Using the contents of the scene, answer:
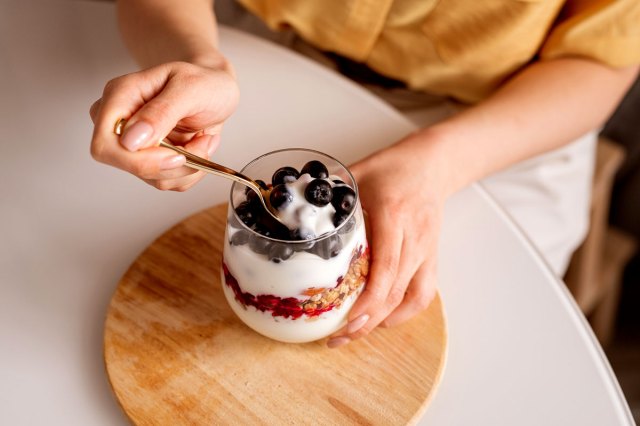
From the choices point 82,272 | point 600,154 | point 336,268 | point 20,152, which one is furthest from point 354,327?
point 600,154

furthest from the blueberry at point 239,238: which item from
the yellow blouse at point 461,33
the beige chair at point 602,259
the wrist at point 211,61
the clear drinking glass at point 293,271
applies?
the beige chair at point 602,259

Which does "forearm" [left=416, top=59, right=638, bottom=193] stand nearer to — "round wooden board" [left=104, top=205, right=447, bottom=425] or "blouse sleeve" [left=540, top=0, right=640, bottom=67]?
"blouse sleeve" [left=540, top=0, right=640, bottom=67]

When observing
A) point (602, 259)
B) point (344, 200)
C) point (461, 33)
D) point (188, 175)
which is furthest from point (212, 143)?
point (602, 259)

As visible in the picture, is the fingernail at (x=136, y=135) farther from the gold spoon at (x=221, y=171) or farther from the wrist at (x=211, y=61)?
the wrist at (x=211, y=61)

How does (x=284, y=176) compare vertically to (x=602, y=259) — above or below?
above

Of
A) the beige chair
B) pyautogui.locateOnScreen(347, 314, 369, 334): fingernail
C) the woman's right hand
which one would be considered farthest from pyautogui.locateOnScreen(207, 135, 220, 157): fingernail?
the beige chair

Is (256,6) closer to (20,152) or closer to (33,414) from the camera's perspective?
(20,152)

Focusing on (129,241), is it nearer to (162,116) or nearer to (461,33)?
(162,116)
